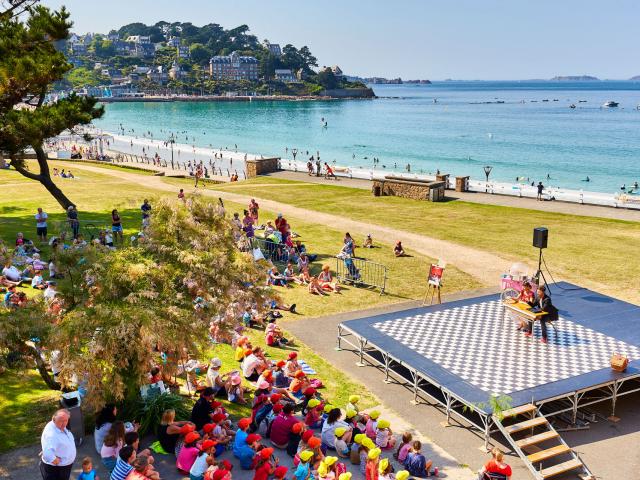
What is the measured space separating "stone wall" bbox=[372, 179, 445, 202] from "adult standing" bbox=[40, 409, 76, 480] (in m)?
30.2

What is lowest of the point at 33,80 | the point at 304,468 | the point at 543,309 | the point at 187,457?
the point at 304,468

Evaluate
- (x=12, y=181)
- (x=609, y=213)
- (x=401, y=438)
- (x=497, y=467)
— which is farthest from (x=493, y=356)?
(x=12, y=181)

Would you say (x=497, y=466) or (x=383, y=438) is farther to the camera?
(x=383, y=438)

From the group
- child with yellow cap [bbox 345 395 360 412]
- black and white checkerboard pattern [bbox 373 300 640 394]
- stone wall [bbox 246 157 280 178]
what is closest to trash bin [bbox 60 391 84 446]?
child with yellow cap [bbox 345 395 360 412]

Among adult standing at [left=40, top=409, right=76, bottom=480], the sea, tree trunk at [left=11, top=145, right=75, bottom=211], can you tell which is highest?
tree trunk at [left=11, top=145, right=75, bottom=211]

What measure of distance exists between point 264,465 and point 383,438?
8.72 ft

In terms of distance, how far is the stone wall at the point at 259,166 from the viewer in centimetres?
4769

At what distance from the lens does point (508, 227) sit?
2984 centimetres

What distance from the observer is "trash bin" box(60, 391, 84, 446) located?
Answer: 409 inches

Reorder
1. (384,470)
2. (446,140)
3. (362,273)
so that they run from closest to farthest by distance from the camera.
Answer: (384,470) < (362,273) < (446,140)

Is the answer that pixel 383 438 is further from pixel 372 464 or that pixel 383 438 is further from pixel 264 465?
pixel 264 465

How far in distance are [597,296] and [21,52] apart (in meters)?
22.4

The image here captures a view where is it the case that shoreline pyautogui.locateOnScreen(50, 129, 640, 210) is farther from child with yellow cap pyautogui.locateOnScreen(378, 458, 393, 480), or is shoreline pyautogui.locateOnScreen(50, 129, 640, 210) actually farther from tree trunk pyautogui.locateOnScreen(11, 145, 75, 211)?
child with yellow cap pyautogui.locateOnScreen(378, 458, 393, 480)

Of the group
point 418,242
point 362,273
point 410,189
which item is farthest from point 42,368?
point 410,189
